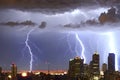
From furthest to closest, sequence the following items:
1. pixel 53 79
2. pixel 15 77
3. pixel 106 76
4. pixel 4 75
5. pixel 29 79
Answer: pixel 53 79 → pixel 29 79 → pixel 106 76 → pixel 15 77 → pixel 4 75

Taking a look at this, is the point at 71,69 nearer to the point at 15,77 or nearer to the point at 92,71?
the point at 92,71

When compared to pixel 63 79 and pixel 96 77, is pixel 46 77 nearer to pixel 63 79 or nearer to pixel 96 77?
pixel 63 79

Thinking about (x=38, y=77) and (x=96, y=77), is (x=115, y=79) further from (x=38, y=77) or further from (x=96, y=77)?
(x=38, y=77)

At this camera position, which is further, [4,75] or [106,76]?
[106,76]

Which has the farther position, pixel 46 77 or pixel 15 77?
pixel 46 77

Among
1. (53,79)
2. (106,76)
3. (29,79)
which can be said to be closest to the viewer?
(106,76)

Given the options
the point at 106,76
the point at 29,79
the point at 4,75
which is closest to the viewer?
the point at 4,75

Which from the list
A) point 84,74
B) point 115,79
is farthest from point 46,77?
point 115,79

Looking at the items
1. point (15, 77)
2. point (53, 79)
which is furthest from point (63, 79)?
point (15, 77)
